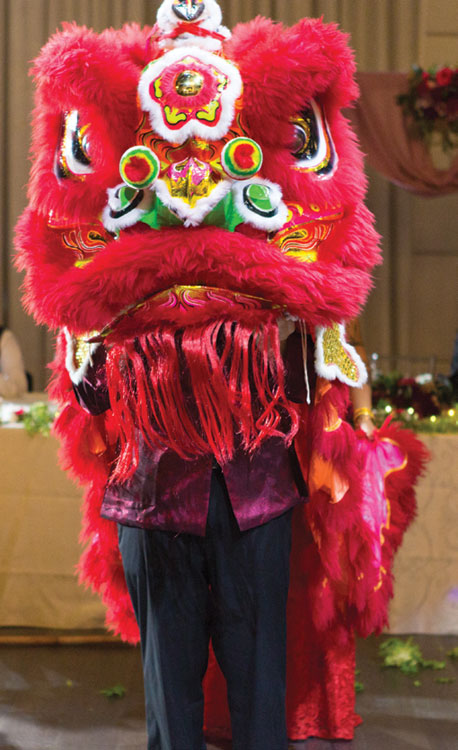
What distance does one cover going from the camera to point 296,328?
134 cm

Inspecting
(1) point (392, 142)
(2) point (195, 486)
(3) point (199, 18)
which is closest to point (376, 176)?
(1) point (392, 142)

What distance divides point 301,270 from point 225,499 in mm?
380

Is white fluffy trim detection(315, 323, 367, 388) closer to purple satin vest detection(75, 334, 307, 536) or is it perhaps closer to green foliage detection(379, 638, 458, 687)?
purple satin vest detection(75, 334, 307, 536)

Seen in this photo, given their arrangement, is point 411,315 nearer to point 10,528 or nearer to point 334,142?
point 10,528

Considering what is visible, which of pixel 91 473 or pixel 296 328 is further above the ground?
pixel 296 328

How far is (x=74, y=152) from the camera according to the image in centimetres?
136

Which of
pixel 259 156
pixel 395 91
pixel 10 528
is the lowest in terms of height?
pixel 10 528

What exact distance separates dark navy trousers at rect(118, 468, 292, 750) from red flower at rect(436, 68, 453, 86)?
10.9 feet

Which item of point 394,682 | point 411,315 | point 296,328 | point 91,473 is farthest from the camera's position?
point 411,315

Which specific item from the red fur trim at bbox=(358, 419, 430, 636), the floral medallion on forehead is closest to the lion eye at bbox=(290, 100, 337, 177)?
the floral medallion on forehead

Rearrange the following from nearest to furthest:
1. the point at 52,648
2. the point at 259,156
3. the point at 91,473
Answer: the point at 259,156
the point at 91,473
the point at 52,648

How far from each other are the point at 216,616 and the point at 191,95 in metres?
0.84

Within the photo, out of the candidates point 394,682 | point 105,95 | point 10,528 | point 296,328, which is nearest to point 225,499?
point 296,328

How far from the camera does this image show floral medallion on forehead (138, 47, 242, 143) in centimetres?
128
